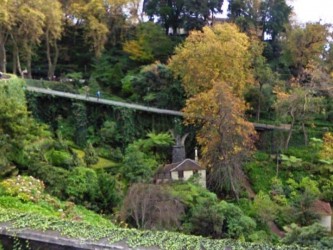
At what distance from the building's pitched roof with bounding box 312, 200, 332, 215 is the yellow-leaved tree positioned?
3.24 m

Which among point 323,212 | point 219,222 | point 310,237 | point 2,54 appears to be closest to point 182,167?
point 219,222

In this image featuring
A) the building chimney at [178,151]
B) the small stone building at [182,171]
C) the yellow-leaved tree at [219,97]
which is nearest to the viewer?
the yellow-leaved tree at [219,97]

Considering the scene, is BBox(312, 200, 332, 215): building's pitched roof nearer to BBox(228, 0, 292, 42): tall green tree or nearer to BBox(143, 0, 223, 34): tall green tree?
BBox(228, 0, 292, 42): tall green tree

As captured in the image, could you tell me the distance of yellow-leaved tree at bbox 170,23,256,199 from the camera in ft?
67.0

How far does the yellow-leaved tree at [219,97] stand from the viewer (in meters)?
20.4

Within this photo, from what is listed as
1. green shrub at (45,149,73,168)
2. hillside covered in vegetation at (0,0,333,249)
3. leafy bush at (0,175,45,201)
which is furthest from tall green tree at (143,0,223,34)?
leafy bush at (0,175,45,201)

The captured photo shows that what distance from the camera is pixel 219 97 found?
2036 cm

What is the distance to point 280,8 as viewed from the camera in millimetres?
29266

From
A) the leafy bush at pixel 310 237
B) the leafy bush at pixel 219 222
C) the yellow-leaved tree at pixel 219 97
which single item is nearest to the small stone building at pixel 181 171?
the yellow-leaved tree at pixel 219 97

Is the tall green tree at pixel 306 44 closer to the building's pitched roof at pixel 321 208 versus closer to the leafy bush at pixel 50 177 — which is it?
the building's pitched roof at pixel 321 208

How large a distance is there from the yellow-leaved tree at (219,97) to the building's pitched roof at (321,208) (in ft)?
10.6

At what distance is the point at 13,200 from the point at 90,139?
11748mm

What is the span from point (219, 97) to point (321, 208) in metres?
5.82

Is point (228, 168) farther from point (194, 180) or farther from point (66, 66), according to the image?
point (66, 66)
